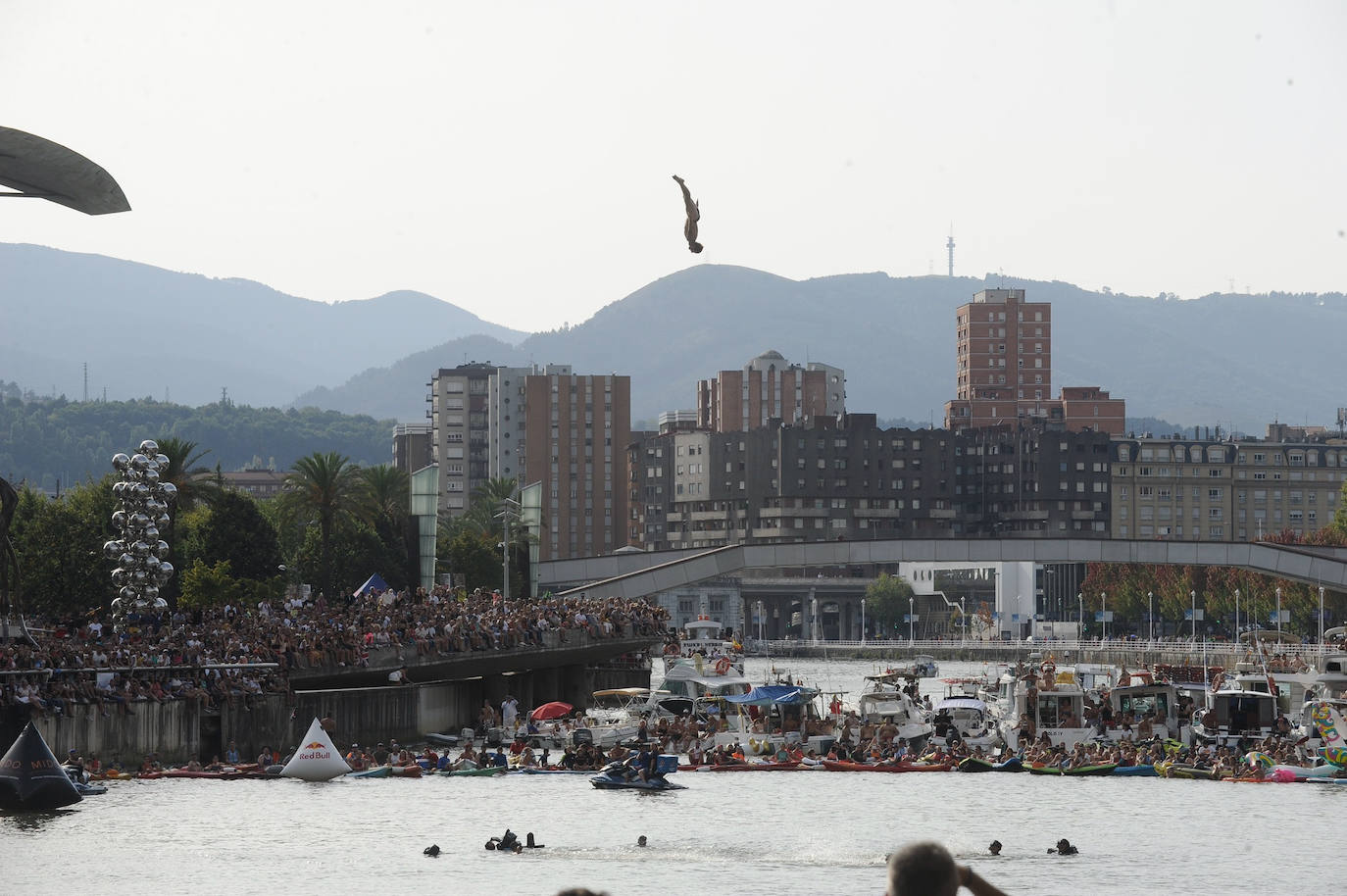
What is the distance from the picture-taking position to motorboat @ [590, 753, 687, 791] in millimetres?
61281

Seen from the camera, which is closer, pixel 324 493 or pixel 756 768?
pixel 756 768

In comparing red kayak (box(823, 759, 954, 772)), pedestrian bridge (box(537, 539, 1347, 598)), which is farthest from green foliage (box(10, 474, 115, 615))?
red kayak (box(823, 759, 954, 772))

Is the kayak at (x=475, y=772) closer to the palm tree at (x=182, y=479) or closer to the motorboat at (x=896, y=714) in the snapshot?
the motorboat at (x=896, y=714)

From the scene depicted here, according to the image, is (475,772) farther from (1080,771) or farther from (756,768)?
(1080,771)

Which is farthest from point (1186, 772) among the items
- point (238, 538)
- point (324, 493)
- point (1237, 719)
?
point (238, 538)

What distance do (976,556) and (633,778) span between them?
6789 cm

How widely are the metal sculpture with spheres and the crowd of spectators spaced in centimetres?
76

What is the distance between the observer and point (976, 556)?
125812mm

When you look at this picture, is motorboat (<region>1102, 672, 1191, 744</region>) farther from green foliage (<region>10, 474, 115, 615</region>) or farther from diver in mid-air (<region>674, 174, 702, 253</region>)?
green foliage (<region>10, 474, 115, 615</region>)

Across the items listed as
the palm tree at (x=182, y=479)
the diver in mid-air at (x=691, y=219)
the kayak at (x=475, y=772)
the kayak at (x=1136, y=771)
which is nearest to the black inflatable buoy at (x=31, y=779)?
the kayak at (x=475, y=772)

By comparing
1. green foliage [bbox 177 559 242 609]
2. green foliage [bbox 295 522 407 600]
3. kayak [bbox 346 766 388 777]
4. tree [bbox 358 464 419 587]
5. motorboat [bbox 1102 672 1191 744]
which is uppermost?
tree [bbox 358 464 419 587]

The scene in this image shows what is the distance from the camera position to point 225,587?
102m

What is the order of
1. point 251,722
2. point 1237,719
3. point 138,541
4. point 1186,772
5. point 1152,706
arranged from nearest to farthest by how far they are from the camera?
point 251,722 → point 1186,772 → point 138,541 → point 1237,719 → point 1152,706

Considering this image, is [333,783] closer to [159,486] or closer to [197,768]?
[197,768]
